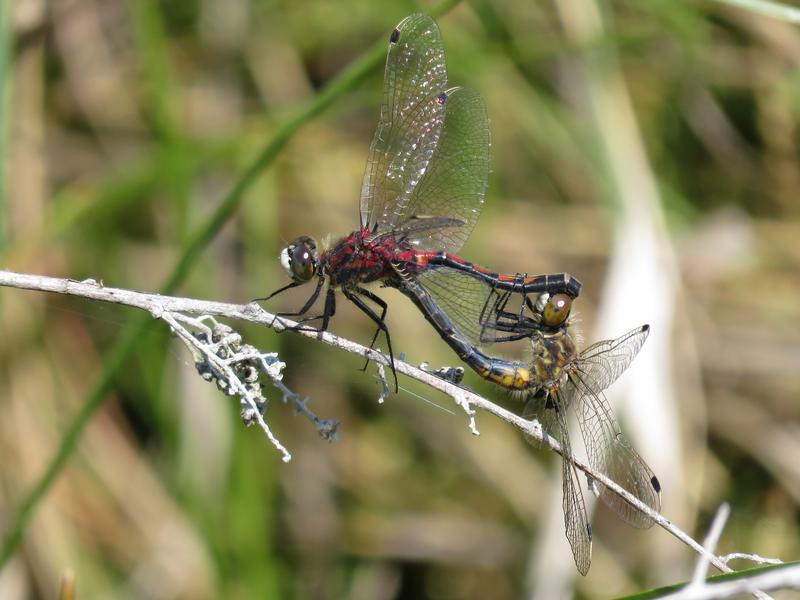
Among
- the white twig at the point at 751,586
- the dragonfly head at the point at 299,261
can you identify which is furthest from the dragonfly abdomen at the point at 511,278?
the white twig at the point at 751,586

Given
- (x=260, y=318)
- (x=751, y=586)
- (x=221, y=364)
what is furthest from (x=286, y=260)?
(x=751, y=586)

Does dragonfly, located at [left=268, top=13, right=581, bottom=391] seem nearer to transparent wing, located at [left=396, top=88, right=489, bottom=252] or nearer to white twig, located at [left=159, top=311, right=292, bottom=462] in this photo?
transparent wing, located at [left=396, top=88, right=489, bottom=252]

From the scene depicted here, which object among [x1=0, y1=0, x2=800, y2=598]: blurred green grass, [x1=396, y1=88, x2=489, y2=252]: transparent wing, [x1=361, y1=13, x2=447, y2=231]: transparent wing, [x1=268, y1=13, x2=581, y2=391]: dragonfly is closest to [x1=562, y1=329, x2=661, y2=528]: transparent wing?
[x1=268, y1=13, x2=581, y2=391]: dragonfly

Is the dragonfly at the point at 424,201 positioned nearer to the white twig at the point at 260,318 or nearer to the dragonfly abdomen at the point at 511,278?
the dragonfly abdomen at the point at 511,278

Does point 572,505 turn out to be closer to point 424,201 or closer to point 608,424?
point 608,424

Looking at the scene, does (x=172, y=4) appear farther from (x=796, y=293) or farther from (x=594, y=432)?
(x=796, y=293)
